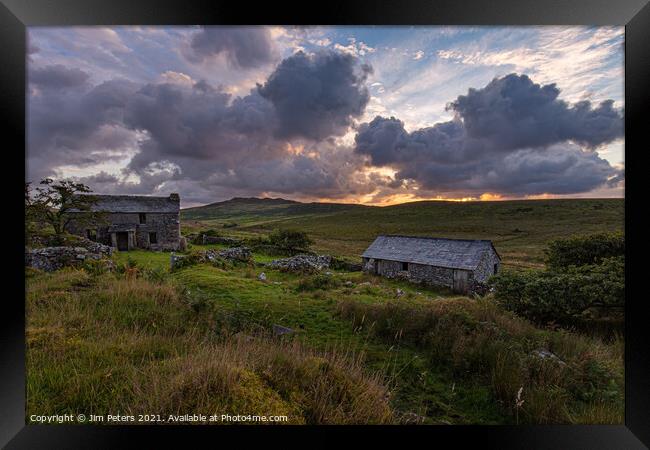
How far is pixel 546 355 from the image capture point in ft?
9.13

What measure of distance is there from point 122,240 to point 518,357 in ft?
31.0

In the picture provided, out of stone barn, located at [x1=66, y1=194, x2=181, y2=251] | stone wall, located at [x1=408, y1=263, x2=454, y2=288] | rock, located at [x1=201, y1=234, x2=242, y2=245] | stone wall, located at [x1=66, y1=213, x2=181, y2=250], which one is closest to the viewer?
stone barn, located at [x1=66, y1=194, x2=181, y2=251]

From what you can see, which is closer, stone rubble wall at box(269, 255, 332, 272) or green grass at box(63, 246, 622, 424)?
green grass at box(63, 246, 622, 424)

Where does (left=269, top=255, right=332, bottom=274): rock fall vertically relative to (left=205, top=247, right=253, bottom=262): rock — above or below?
below

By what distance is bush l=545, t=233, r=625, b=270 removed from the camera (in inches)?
146

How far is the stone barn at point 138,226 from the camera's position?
19.1 ft

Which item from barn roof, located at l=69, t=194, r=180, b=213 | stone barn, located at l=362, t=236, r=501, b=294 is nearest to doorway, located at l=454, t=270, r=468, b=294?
stone barn, located at l=362, t=236, r=501, b=294

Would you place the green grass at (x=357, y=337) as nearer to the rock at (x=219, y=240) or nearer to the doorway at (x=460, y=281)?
the doorway at (x=460, y=281)

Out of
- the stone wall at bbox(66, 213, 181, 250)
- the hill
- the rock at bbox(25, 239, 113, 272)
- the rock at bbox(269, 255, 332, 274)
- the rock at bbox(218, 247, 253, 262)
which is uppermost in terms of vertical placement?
the hill

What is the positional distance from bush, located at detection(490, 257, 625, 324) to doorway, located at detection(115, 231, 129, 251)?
943cm

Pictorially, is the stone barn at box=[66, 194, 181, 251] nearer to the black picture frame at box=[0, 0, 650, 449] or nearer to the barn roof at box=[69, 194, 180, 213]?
the barn roof at box=[69, 194, 180, 213]

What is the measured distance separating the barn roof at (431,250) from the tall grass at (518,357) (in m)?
2.93

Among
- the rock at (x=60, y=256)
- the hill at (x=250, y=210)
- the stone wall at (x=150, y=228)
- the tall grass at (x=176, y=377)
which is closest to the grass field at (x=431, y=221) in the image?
the hill at (x=250, y=210)

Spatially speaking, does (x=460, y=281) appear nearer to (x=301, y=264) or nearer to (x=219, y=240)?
(x=301, y=264)
